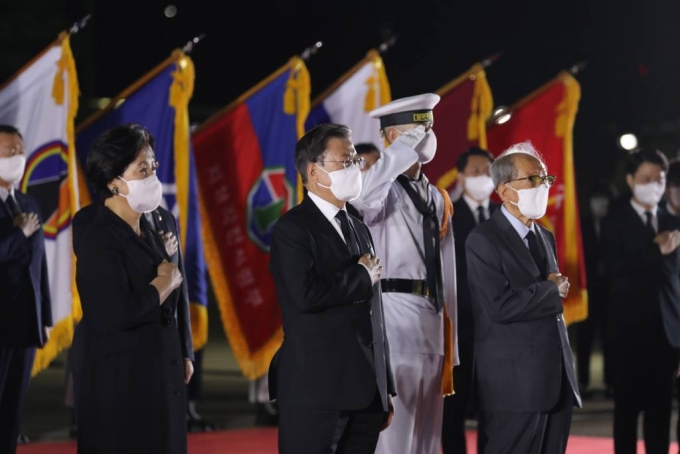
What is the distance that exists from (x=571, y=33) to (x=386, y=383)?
8.98m

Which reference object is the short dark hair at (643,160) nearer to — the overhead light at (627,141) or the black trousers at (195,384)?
the black trousers at (195,384)

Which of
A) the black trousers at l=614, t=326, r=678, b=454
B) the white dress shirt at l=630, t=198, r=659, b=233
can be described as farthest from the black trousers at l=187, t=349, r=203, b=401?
the white dress shirt at l=630, t=198, r=659, b=233

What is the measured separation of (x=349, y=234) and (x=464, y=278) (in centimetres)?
226

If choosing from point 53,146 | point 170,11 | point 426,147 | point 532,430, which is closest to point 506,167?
point 426,147

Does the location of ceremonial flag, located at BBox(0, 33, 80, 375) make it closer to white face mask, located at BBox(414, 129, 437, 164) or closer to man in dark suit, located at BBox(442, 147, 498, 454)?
man in dark suit, located at BBox(442, 147, 498, 454)

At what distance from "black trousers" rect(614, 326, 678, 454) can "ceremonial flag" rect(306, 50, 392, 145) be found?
2.44 meters

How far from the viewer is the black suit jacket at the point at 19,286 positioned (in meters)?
5.46

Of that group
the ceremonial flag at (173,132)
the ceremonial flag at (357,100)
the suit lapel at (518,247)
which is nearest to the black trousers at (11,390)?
the ceremonial flag at (173,132)

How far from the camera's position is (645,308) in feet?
19.3

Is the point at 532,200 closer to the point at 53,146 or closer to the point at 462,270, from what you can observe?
the point at 462,270

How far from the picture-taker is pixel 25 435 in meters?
7.19

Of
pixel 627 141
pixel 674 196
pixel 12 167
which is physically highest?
pixel 627 141

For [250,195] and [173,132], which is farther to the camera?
[250,195]

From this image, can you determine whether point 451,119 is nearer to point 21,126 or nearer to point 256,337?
point 256,337
